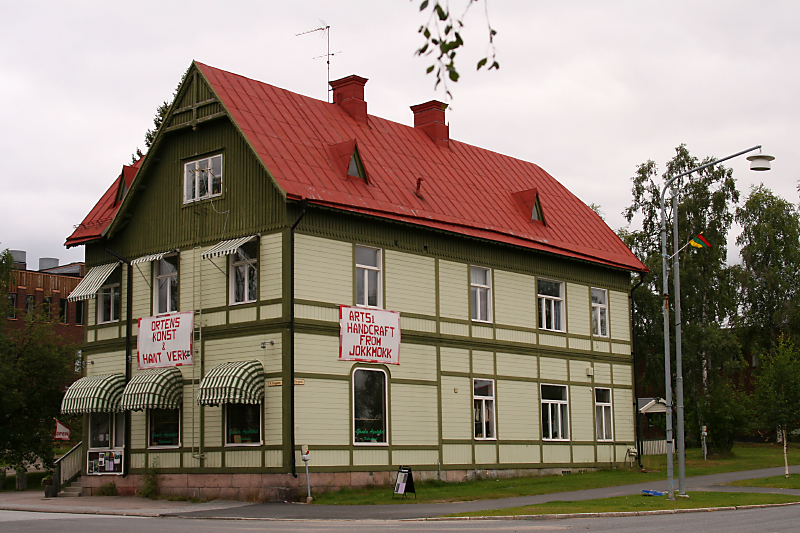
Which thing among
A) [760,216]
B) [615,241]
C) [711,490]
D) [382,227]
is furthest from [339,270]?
[760,216]

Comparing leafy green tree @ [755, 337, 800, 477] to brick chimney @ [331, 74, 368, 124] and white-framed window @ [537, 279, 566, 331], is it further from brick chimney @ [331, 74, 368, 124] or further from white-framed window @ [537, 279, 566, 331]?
brick chimney @ [331, 74, 368, 124]

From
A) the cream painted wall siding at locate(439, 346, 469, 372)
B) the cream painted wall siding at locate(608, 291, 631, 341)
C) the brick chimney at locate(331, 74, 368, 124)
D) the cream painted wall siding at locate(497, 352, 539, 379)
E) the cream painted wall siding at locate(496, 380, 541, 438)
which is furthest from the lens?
the cream painted wall siding at locate(608, 291, 631, 341)

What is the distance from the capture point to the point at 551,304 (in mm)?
33094

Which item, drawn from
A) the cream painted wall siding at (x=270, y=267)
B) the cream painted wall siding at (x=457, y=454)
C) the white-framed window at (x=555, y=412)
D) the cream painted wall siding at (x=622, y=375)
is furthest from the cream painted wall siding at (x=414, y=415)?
the cream painted wall siding at (x=622, y=375)

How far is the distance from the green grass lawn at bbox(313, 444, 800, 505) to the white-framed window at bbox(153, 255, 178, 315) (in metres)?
7.72

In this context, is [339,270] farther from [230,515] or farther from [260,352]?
[230,515]

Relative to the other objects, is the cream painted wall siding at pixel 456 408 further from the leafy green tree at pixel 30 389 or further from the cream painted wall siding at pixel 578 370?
the leafy green tree at pixel 30 389

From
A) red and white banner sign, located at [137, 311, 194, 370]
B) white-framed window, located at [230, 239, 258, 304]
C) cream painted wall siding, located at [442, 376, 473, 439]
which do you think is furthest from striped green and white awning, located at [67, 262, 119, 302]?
cream painted wall siding, located at [442, 376, 473, 439]

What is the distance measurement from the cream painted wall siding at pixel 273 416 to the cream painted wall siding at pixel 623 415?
52.1 feet

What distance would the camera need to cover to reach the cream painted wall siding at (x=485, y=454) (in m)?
28.8

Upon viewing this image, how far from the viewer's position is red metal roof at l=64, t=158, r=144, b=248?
29.9 m

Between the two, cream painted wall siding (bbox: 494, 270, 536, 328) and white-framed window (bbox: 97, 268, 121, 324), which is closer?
white-framed window (bbox: 97, 268, 121, 324)

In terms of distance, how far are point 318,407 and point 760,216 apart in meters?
41.2

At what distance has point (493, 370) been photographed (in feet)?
98.4
